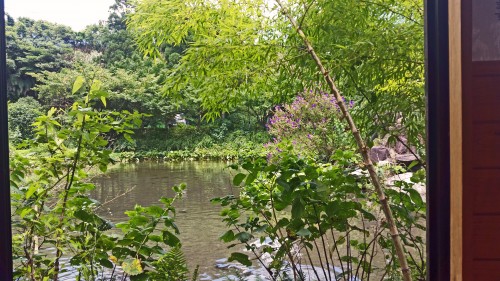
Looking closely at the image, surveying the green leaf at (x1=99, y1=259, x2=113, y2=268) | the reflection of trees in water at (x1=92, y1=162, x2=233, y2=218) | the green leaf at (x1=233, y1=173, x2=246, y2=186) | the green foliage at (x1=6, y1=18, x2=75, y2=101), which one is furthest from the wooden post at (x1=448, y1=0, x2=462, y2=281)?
the green foliage at (x1=6, y1=18, x2=75, y2=101)

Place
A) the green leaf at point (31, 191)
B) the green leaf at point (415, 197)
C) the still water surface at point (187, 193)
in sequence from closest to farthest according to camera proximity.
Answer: the green leaf at point (31, 191) → the green leaf at point (415, 197) → the still water surface at point (187, 193)

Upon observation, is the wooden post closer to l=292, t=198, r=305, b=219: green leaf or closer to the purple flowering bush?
l=292, t=198, r=305, b=219: green leaf

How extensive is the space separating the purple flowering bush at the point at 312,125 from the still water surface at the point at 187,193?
45cm

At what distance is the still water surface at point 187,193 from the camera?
2.62m

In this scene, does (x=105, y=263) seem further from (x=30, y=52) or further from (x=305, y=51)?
(x=30, y=52)

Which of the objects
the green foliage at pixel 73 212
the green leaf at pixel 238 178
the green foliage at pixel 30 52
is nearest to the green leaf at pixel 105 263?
the green foliage at pixel 73 212

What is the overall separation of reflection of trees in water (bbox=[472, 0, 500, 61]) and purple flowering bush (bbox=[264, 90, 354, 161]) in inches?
59.9

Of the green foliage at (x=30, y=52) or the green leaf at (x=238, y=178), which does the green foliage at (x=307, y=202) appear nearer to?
the green leaf at (x=238, y=178)

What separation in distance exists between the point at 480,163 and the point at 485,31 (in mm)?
247

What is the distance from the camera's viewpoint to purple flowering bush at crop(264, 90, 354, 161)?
7.84 ft

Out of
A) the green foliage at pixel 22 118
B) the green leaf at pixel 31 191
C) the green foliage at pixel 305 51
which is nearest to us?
the green leaf at pixel 31 191

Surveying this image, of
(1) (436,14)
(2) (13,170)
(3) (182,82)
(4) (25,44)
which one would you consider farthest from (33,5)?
(1) (436,14)

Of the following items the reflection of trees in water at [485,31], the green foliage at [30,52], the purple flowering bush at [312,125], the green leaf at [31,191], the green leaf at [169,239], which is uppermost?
the green foliage at [30,52]

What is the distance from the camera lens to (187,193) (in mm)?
2791
